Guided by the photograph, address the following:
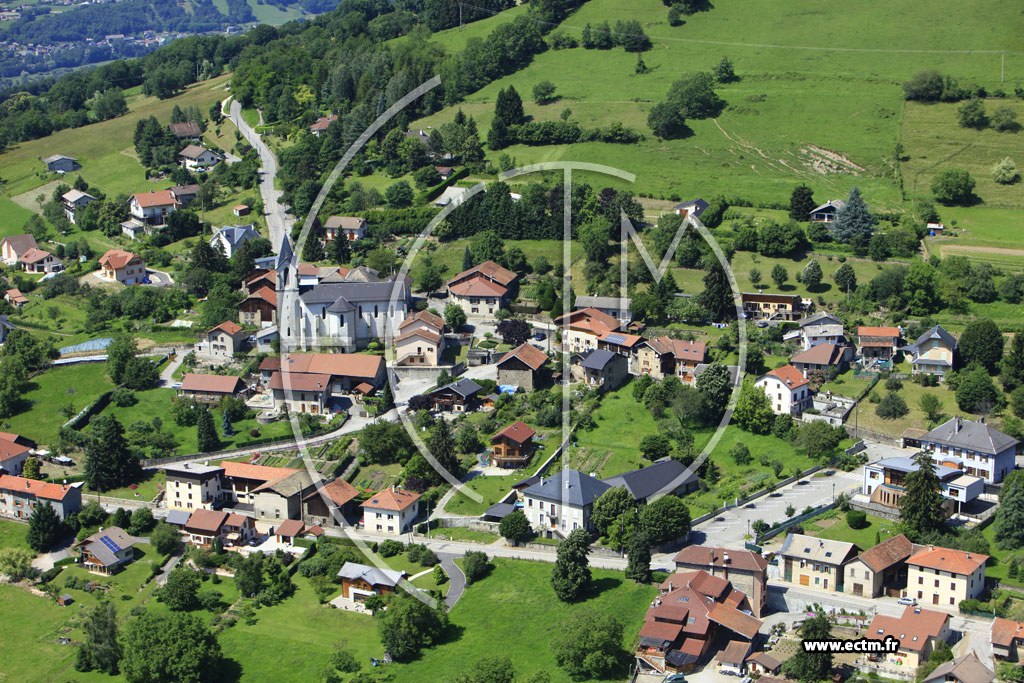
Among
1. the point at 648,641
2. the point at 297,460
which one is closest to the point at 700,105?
the point at 297,460

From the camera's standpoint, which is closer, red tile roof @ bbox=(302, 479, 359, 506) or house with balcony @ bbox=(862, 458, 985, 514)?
house with balcony @ bbox=(862, 458, 985, 514)

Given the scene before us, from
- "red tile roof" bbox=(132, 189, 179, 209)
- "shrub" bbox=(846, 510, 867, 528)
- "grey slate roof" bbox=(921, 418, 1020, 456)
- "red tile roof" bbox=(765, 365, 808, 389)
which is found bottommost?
"shrub" bbox=(846, 510, 867, 528)

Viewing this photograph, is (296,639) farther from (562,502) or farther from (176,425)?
(176,425)

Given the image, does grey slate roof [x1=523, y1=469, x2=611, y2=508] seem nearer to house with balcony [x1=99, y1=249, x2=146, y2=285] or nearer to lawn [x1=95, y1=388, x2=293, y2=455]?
lawn [x1=95, y1=388, x2=293, y2=455]

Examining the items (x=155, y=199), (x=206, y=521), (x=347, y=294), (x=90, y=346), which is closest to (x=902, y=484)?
(x=206, y=521)

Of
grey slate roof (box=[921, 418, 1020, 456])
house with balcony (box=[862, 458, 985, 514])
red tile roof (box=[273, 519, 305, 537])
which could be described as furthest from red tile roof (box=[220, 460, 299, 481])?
grey slate roof (box=[921, 418, 1020, 456])

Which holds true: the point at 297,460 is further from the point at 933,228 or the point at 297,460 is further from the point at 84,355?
the point at 933,228
